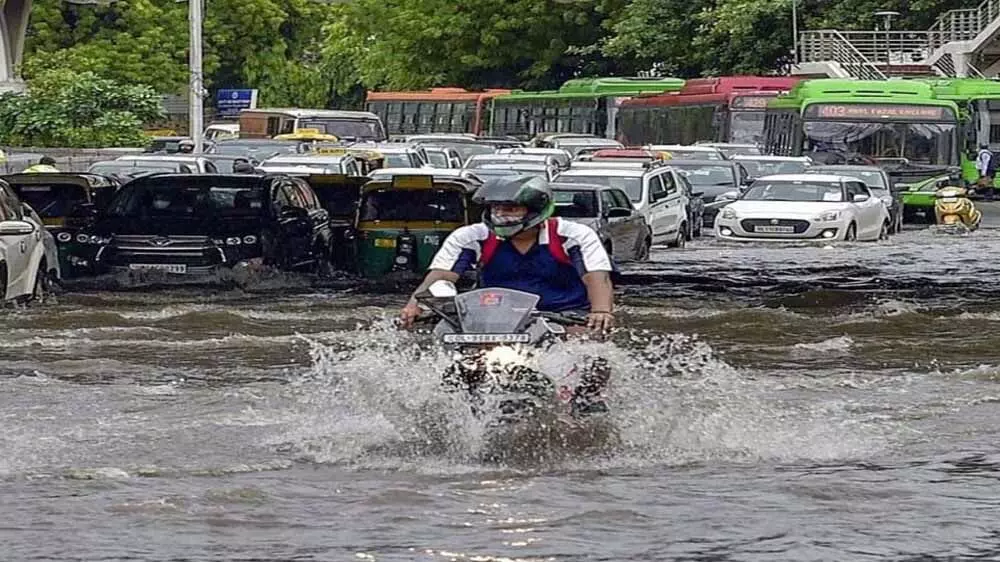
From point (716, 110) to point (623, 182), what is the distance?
21813 millimetres

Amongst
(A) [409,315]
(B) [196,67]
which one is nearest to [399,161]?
(B) [196,67]

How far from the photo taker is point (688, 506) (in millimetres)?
10648

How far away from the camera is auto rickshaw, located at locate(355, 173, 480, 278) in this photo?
25.1m

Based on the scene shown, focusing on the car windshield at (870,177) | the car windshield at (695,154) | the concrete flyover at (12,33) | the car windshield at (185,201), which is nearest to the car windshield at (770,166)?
the car windshield at (695,154)

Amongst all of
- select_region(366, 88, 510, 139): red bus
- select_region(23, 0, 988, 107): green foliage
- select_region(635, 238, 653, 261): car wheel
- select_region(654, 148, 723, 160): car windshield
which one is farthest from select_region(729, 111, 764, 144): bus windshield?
select_region(635, 238, 653, 261): car wheel

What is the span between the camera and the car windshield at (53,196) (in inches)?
1036

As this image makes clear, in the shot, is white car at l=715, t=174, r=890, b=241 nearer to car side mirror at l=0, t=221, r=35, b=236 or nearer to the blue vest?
car side mirror at l=0, t=221, r=35, b=236

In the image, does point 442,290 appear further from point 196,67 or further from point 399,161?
point 196,67

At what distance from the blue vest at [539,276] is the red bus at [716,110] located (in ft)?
137

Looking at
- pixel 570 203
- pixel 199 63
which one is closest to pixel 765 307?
pixel 570 203

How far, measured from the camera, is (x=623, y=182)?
107ft

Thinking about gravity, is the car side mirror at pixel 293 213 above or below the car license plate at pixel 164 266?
above

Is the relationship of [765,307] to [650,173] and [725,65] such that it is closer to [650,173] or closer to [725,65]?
[650,173]

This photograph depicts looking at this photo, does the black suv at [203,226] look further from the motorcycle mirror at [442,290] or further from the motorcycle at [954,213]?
the motorcycle at [954,213]
